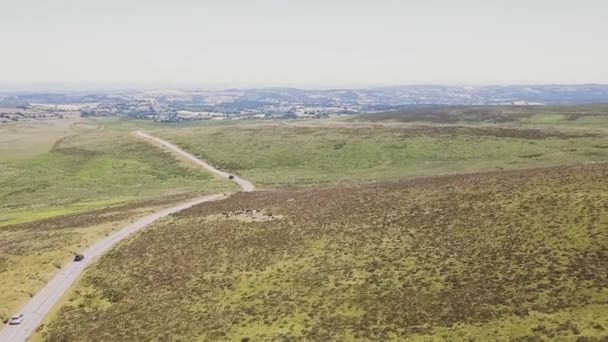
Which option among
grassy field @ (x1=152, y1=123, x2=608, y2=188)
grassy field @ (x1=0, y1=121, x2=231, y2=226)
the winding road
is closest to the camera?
the winding road

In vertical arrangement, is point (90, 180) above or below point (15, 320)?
below

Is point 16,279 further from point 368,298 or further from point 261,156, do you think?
point 261,156

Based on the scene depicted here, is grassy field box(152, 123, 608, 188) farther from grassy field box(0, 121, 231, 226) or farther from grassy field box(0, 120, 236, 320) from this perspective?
grassy field box(0, 120, 236, 320)

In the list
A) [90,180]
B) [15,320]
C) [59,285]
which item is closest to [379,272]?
[15,320]

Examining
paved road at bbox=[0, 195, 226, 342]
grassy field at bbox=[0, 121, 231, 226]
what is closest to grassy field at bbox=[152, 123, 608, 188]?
grassy field at bbox=[0, 121, 231, 226]

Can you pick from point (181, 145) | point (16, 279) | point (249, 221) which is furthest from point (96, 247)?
point (181, 145)

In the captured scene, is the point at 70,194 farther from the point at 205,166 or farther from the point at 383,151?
the point at 383,151

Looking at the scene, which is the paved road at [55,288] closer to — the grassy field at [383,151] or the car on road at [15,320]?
the car on road at [15,320]
